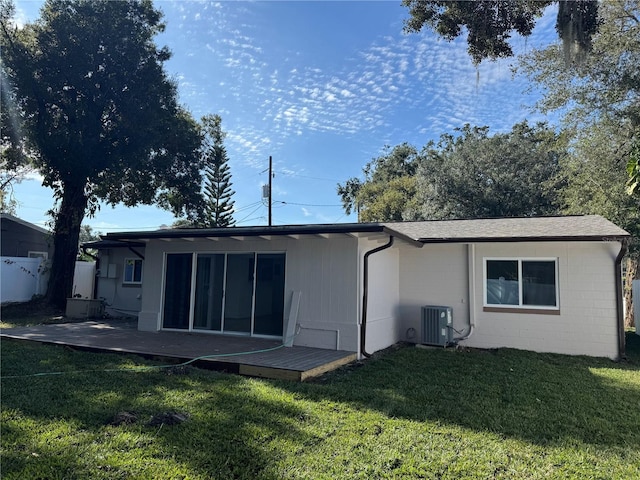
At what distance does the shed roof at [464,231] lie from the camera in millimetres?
7153

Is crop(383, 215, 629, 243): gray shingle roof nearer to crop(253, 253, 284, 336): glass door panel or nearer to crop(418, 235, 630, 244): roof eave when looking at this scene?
crop(418, 235, 630, 244): roof eave

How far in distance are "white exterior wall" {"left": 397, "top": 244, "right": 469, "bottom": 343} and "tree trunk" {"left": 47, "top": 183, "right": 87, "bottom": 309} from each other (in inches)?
433

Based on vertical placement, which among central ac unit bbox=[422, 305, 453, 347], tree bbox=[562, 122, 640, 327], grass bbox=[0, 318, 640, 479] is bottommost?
grass bbox=[0, 318, 640, 479]

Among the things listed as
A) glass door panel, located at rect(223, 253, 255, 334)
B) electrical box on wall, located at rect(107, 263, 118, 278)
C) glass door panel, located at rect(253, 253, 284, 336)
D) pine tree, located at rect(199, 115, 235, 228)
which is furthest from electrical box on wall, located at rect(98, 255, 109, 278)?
pine tree, located at rect(199, 115, 235, 228)

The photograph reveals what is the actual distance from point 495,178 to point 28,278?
21582 mm

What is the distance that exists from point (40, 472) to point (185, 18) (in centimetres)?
1135

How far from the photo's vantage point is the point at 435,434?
12.5ft

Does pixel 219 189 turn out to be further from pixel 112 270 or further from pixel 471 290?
pixel 471 290

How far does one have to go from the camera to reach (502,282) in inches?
345

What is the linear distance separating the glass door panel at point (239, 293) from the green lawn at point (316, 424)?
2397 mm

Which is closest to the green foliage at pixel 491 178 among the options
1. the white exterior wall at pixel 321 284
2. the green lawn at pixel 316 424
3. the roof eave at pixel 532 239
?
the roof eave at pixel 532 239

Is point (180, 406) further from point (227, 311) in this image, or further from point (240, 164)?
point (240, 164)

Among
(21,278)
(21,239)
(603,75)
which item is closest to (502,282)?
(603,75)

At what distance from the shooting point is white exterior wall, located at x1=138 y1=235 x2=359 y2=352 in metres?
7.35
